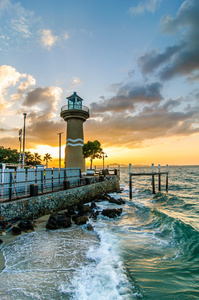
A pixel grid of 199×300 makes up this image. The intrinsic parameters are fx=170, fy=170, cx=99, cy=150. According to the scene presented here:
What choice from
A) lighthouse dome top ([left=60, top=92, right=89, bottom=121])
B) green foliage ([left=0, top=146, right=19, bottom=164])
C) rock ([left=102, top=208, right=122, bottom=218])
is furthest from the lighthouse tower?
green foliage ([left=0, top=146, right=19, bottom=164])

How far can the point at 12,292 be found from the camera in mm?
4844

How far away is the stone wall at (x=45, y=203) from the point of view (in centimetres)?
1062

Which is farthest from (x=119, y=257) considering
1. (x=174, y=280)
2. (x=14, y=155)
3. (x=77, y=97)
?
(x=14, y=155)

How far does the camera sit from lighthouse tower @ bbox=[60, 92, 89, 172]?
31.5m

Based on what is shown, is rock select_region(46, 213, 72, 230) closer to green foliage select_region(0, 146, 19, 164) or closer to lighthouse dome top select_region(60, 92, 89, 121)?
lighthouse dome top select_region(60, 92, 89, 121)

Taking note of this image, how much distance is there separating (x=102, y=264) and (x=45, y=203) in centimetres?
791

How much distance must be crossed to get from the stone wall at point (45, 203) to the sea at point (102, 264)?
2.20 metres

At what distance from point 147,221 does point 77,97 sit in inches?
1042

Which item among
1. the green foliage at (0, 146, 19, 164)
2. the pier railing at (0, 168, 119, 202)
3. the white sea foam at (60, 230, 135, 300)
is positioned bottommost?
the white sea foam at (60, 230, 135, 300)

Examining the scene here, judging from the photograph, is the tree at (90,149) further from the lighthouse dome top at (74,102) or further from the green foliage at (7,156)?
the green foliage at (7,156)

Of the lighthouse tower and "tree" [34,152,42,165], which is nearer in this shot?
the lighthouse tower

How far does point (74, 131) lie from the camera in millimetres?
31984

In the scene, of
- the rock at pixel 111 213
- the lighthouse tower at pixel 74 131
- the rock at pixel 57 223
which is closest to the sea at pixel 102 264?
the rock at pixel 57 223

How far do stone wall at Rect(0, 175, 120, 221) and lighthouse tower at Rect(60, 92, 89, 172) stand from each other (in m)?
11.3
